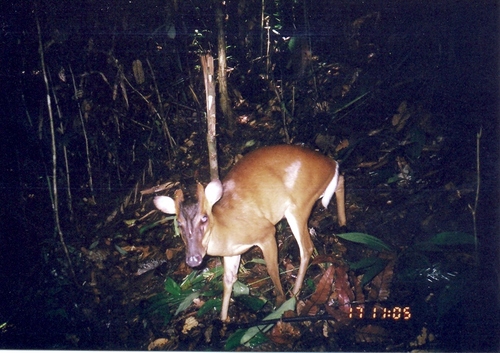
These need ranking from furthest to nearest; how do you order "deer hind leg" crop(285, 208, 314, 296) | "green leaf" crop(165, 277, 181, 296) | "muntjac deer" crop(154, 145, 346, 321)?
"green leaf" crop(165, 277, 181, 296)
"deer hind leg" crop(285, 208, 314, 296)
"muntjac deer" crop(154, 145, 346, 321)

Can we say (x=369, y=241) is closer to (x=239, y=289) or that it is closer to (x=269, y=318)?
(x=269, y=318)

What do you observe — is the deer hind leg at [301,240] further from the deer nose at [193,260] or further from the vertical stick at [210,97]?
the deer nose at [193,260]

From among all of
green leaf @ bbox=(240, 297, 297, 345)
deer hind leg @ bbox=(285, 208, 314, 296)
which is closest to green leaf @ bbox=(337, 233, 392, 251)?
deer hind leg @ bbox=(285, 208, 314, 296)

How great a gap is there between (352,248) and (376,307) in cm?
88

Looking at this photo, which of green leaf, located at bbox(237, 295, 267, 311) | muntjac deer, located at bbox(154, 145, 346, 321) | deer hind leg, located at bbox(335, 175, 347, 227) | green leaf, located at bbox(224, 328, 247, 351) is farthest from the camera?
deer hind leg, located at bbox(335, 175, 347, 227)

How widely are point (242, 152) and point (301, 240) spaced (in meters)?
1.90

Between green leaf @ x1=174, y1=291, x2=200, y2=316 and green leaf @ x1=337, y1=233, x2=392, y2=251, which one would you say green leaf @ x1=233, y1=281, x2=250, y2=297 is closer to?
green leaf @ x1=174, y1=291, x2=200, y2=316

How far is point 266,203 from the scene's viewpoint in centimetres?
346

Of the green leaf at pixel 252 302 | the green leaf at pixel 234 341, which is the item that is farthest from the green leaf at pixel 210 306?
the green leaf at pixel 234 341

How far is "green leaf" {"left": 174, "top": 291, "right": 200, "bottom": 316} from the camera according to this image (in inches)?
133

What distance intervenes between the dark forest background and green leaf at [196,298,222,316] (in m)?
0.06

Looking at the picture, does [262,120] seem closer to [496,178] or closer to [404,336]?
[496,178]

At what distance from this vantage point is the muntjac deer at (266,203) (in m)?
3.21

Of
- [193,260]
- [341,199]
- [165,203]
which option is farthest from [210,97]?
[341,199]
